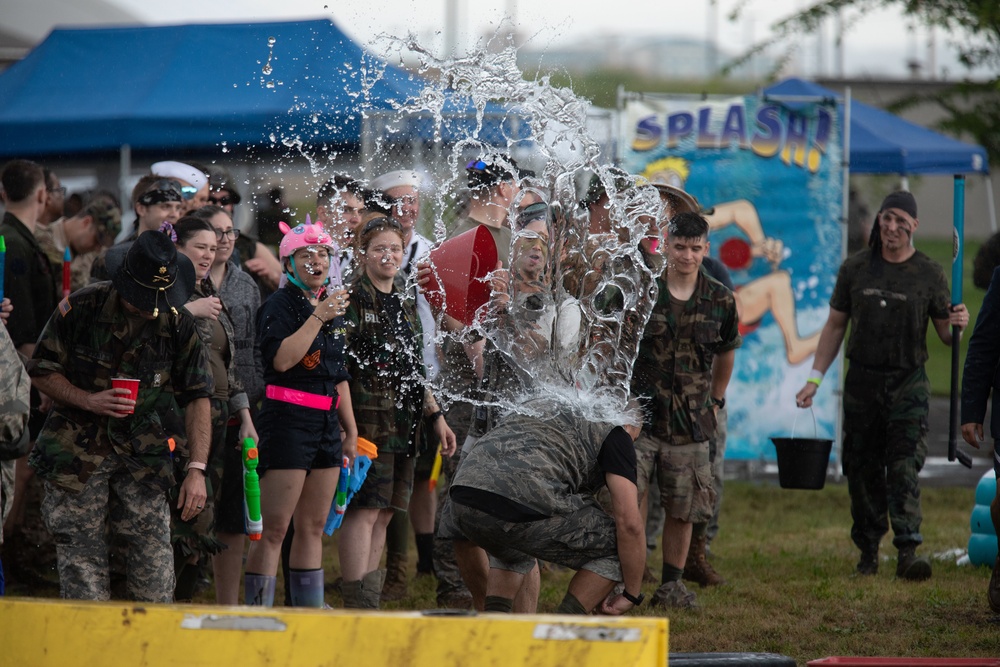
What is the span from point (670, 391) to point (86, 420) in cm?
330

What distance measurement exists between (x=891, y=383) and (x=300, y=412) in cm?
395

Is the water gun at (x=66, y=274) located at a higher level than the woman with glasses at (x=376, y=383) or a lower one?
higher

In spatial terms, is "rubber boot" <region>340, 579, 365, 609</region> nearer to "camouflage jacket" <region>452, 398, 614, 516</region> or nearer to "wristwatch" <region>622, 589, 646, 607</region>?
"camouflage jacket" <region>452, 398, 614, 516</region>

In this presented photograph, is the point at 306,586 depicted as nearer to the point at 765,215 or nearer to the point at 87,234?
the point at 87,234

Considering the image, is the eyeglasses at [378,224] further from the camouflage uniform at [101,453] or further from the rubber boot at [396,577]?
the rubber boot at [396,577]

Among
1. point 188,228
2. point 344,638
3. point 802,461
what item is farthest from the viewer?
point 802,461

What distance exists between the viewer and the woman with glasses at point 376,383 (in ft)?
20.2

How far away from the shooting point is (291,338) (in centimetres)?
564

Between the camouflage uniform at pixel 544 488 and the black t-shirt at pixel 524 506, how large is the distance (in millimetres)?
15

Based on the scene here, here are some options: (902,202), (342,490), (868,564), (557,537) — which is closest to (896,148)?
(902,202)

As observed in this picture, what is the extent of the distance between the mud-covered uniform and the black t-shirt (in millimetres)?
1050

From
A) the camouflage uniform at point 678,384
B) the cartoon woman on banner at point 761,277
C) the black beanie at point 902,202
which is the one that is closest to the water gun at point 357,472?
the camouflage uniform at point 678,384

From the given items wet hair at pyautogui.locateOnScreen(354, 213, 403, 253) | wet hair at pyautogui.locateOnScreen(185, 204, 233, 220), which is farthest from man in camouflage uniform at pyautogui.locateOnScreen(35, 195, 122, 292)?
wet hair at pyautogui.locateOnScreen(354, 213, 403, 253)

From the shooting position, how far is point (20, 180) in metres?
7.16
